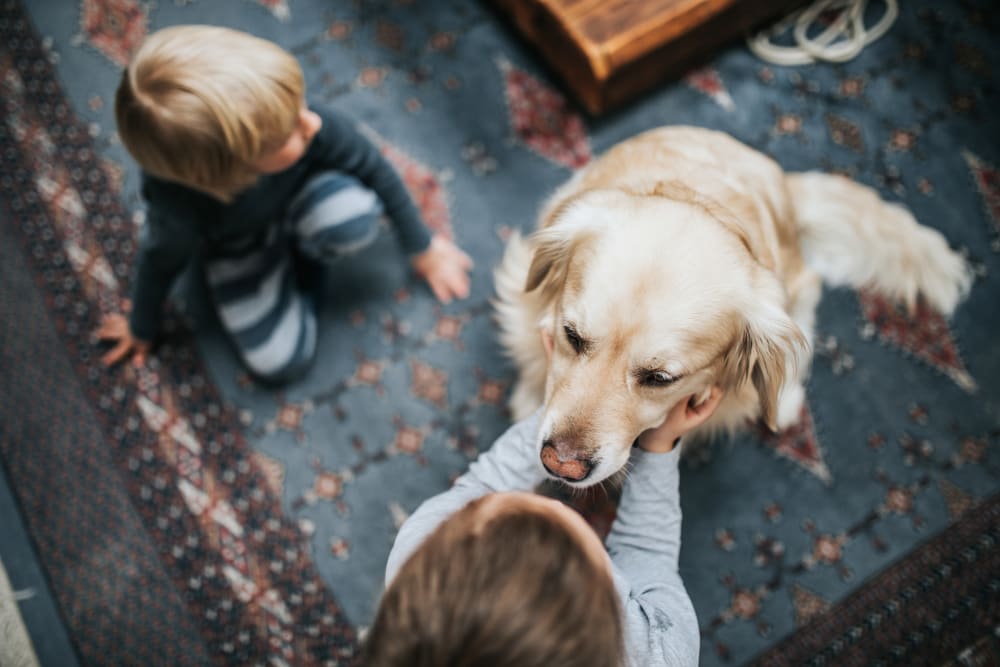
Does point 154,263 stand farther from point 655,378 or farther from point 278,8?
point 655,378

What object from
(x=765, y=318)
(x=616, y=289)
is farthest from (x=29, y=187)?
(x=765, y=318)

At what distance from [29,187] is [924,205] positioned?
2.30 metres

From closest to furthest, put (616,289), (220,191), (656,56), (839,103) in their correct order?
(616,289)
(220,191)
(656,56)
(839,103)

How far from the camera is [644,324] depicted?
3.47 ft

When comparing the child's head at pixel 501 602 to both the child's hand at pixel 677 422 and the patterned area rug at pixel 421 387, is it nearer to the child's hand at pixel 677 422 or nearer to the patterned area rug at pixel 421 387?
the child's hand at pixel 677 422

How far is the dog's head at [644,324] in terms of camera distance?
1.07 m

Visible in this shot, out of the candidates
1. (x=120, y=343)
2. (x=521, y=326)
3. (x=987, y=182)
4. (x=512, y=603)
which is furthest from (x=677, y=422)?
(x=120, y=343)

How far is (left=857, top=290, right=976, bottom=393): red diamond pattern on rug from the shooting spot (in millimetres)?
1708

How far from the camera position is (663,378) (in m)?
1.11

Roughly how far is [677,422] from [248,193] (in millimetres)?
972

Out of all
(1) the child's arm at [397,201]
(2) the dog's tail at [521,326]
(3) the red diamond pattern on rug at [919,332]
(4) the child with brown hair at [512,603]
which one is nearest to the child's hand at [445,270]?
(1) the child's arm at [397,201]

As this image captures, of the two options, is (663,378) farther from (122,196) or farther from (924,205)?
(122,196)

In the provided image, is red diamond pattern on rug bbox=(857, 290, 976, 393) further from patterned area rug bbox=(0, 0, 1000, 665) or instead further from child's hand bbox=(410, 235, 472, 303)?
child's hand bbox=(410, 235, 472, 303)

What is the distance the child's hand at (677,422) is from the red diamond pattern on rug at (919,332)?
2.32ft
